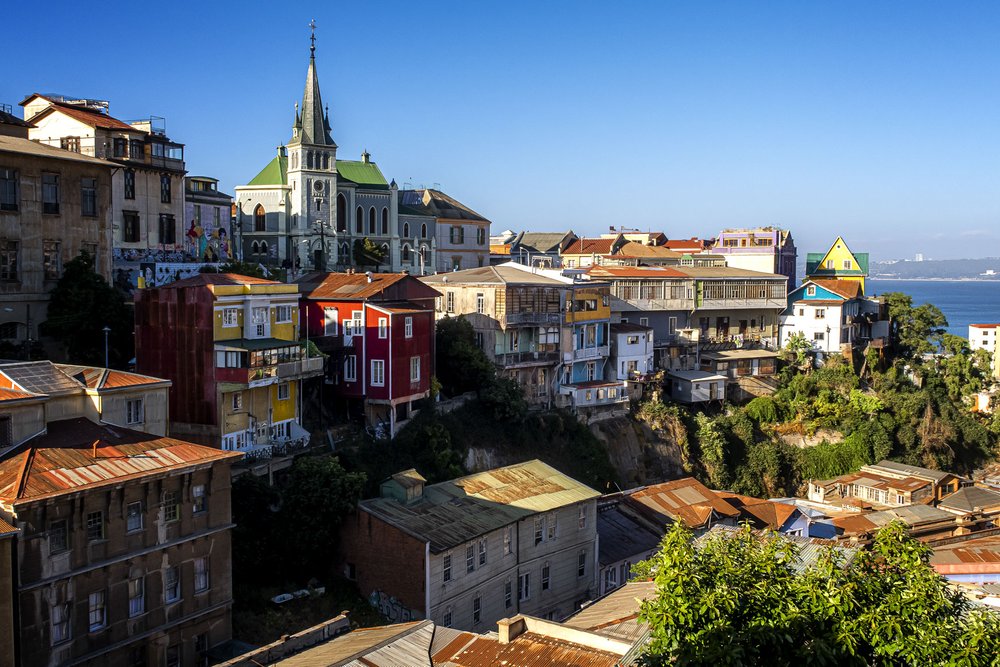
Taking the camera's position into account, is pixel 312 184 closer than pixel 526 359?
No

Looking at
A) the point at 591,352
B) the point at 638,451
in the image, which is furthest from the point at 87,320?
the point at 638,451

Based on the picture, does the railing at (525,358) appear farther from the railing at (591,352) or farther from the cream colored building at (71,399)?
the cream colored building at (71,399)

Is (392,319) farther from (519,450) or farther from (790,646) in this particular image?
(790,646)

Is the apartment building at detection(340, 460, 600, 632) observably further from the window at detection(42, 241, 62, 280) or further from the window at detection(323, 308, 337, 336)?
the window at detection(42, 241, 62, 280)

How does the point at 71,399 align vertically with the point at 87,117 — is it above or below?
below

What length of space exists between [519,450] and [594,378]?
Answer: 9.31 meters

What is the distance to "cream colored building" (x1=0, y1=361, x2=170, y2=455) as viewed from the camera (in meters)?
24.2

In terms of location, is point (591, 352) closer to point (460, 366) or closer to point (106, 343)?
point (460, 366)

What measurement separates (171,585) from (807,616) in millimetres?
16010

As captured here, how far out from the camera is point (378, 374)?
3869 cm

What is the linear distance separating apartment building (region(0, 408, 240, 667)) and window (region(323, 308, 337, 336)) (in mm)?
13366

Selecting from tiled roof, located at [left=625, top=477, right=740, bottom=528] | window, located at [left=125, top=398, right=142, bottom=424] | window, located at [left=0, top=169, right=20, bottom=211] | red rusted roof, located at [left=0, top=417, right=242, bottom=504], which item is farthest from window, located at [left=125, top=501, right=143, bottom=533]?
tiled roof, located at [left=625, top=477, right=740, bottom=528]

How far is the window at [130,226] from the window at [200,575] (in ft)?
68.0

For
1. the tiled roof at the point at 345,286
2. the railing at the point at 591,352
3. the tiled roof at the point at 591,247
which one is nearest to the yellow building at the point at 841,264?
the tiled roof at the point at 591,247
